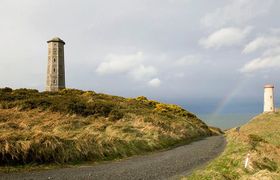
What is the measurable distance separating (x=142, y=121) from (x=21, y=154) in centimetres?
1525

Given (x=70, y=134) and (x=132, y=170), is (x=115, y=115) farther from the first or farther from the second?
(x=132, y=170)

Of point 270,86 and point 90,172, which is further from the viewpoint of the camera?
point 270,86

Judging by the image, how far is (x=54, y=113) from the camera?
25.7m

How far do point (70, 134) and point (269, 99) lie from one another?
83154 millimetres

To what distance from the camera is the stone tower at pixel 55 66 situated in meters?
60.2

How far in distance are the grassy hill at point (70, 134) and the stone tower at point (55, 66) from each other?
28.5 meters

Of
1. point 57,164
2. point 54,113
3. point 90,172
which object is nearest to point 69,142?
point 57,164

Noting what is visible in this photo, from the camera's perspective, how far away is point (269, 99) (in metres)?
91.8

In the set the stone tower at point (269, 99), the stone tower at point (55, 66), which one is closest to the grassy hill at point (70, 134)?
the stone tower at point (55, 66)

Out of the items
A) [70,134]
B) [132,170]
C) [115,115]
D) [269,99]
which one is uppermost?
[269,99]

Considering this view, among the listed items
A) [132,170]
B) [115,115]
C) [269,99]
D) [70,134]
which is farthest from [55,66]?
[269,99]

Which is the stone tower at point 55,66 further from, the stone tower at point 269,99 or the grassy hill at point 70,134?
the stone tower at point 269,99

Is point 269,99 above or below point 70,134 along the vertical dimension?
above

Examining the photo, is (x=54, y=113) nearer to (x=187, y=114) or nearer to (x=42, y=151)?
(x=42, y=151)
